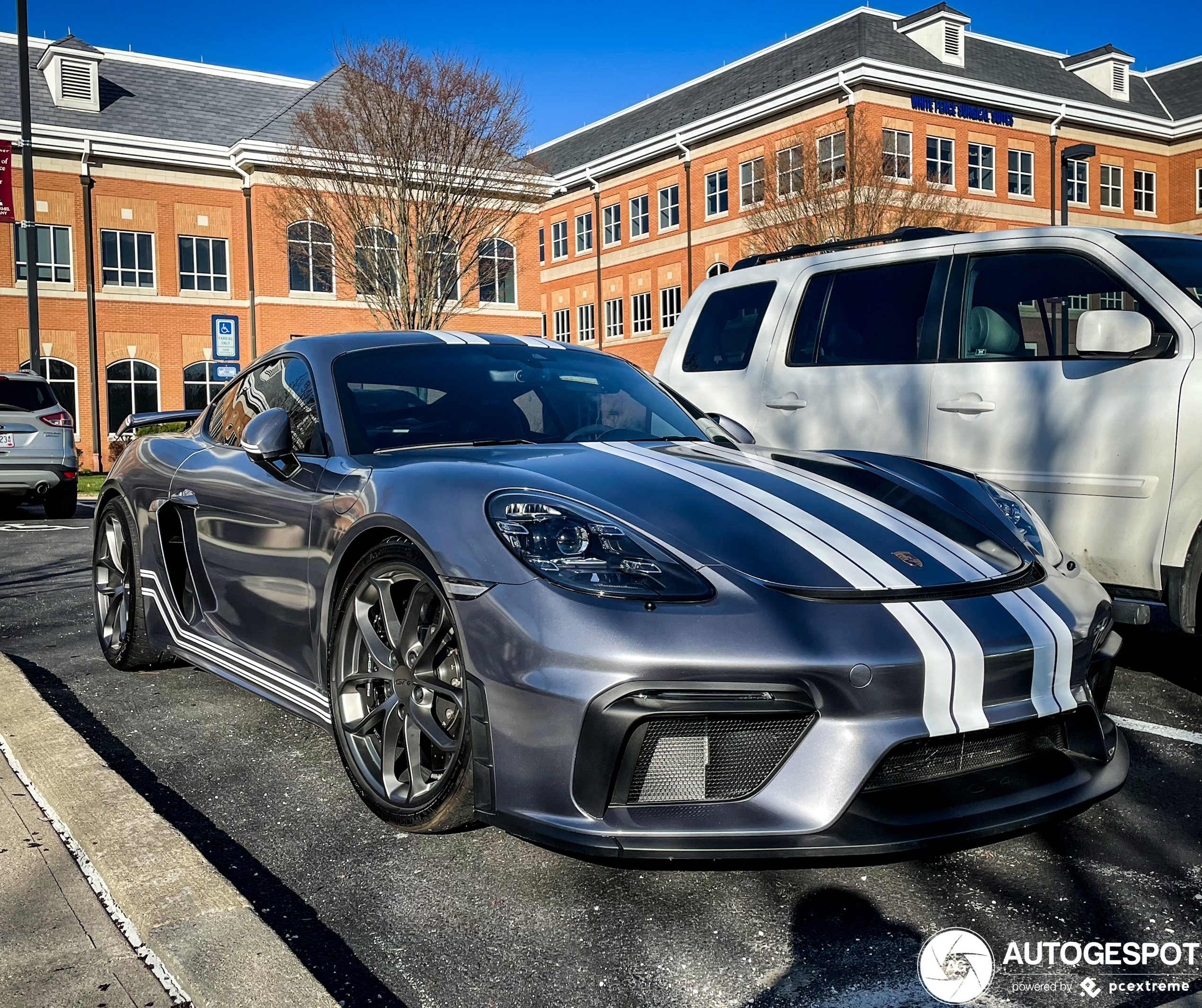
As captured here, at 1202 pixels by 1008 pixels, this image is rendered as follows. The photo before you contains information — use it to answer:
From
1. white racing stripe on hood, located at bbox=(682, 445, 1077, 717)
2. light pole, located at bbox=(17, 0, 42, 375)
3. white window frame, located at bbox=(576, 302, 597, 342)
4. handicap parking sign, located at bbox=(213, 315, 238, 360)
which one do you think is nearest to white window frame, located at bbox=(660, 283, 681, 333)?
white window frame, located at bbox=(576, 302, 597, 342)

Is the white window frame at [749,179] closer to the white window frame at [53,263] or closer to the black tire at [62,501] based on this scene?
the white window frame at [53,263]

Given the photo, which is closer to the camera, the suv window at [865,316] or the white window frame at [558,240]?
the suv window at [865,316]

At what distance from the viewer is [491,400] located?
3848 millimetres

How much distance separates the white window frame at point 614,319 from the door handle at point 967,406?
4134 centimetres

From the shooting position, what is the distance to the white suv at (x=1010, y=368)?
455 centimetres

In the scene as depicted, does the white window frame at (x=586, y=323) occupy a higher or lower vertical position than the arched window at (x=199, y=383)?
higher

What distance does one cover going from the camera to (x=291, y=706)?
355 cm

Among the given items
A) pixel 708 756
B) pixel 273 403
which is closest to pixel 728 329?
pixel 273 403

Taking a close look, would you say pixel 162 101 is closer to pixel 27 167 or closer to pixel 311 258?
pixel 311 258

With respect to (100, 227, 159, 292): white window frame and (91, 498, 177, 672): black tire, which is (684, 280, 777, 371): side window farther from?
(100, 227, 159, 292): white window frame

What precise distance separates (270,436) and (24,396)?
11189 millimetres

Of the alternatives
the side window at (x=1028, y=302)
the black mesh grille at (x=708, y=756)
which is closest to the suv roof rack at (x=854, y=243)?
the side window at (x=1028, y=302)

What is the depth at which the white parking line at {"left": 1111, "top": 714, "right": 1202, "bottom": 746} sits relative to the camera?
13.0ft

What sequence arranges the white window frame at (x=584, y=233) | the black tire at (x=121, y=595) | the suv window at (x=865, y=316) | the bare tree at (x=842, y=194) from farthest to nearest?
the white window frame at (x=584, y=233)
the bare tree at (x=842, y=194)
the suv window at (x=865, y=316)
the black tire at (x=121, y=595)
